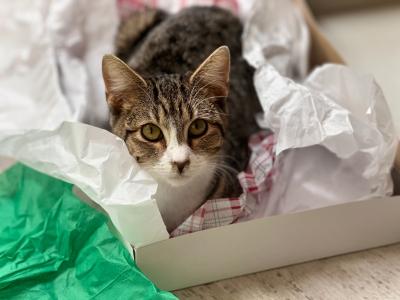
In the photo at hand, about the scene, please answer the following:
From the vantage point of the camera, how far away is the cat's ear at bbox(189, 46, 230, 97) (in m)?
1.07

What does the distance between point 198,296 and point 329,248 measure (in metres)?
0.32

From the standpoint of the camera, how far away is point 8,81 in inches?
61.1

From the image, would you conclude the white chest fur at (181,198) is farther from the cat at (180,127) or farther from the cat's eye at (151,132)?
the cat's eye at (151,132)

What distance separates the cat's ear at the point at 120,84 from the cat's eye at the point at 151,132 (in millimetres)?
61

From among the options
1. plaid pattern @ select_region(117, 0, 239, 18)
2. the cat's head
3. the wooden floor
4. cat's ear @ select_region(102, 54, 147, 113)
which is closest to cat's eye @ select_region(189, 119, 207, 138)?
the cat's head

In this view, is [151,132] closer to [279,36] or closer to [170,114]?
[170,114]

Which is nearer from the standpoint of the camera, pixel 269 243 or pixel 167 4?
pixel 269 243

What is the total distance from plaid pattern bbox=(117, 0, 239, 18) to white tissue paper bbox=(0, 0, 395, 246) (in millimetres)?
47

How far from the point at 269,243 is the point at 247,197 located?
13cm

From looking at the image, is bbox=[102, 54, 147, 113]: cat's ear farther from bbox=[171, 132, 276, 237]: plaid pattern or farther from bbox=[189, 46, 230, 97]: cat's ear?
bbox=[171, 132, 276, 237]: plaid pattern

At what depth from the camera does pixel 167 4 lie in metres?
1.77

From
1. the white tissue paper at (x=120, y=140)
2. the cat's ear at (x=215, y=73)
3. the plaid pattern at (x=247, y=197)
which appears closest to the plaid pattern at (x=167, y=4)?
the white tissue paper at (x=120, y=140)

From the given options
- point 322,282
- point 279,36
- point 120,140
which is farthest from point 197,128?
point 279,36

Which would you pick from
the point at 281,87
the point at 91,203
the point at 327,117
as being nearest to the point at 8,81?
the point at 91,203
